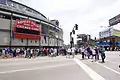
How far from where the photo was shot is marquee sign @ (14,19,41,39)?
1966 inches

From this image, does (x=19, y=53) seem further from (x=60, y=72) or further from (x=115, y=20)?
(x=115, y=20)

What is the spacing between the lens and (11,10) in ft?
165

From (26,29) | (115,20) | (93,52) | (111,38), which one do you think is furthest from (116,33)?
(93,52)

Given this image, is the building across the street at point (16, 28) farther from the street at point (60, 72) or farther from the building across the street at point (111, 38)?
the building across the street at point (111, 38)

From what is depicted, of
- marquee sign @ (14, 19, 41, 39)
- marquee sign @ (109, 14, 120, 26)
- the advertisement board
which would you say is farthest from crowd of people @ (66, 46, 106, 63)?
the advertisement board

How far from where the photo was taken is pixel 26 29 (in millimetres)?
53219

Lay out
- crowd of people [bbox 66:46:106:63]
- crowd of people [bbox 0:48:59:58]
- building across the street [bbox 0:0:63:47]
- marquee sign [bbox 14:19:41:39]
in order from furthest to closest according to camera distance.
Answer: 1. marquee sign [bbox 14:19:41:39]
2. building across the street [bbox 0:0:63:47]
3. crowd of people [bbox 0:48:59:58]
4. crowd of people [bbox 66:46:106:63]

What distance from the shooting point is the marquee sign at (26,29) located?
49.9 meters

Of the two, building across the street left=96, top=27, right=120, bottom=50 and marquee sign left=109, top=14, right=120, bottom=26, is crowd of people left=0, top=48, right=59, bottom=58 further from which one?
building across the street left=96, top=27, right=120, bottom=50

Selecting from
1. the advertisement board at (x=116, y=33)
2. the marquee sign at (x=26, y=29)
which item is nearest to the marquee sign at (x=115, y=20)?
the advertisement board at (x=116, y=33)

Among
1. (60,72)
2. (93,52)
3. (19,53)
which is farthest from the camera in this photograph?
(19,53)

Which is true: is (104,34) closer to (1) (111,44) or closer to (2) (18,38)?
(1) (111,44)

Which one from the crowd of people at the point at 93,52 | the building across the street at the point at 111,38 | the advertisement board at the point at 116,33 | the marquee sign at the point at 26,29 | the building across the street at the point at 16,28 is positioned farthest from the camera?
the advertisement board at the point at 116,33

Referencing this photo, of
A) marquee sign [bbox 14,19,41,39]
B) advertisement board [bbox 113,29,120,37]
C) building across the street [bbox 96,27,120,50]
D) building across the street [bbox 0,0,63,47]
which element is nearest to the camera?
building across the street [bbox 0,0,63,47]
